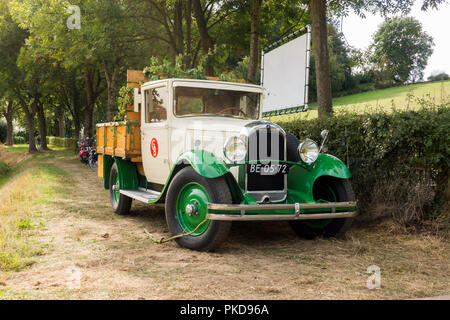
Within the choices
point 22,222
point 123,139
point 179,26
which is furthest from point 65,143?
point 22,222

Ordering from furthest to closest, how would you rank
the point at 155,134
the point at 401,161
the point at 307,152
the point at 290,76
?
the point at 290,76, the point at 155,134, the point at 401,161, the point at 307,152

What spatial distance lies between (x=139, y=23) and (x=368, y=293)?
14.0 metres

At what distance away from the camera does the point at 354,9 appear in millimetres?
9719

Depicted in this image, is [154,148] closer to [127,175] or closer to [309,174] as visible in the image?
[127,175]

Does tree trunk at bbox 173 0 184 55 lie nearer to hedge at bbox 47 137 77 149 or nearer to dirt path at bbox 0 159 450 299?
dirt path at bbox 0 159 450 299

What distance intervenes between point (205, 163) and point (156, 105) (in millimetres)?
2142

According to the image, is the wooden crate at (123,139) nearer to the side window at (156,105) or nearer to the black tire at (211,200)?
the side window at (156,105)

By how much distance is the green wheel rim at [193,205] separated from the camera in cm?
516

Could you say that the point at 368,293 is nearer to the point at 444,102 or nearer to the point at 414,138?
the point at 414,138

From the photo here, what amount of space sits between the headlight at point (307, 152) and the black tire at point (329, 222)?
0.46 metres

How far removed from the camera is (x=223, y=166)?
198 inches

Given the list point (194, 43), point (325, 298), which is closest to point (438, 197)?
point (325, 298)

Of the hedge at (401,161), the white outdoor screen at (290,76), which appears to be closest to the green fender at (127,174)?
the white outdoor screen at (290,76)

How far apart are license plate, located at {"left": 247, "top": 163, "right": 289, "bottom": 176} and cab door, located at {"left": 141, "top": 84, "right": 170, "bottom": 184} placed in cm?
169
